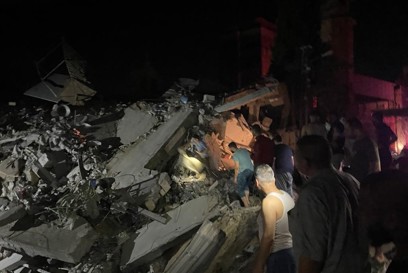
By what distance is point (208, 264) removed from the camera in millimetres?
4984

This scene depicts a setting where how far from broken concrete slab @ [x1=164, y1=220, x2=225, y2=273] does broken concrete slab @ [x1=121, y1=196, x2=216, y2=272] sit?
15.8 inches

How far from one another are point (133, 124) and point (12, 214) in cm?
345

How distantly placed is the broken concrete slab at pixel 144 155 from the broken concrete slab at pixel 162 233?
3.72ft

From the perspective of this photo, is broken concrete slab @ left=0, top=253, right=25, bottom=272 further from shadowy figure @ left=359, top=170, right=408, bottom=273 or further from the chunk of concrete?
shadowy figure @ left=359, top=170, right=408, bottom=273

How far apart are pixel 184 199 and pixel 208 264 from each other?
1.61 m

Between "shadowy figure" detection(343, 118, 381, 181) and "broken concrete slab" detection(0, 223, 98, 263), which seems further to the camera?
"shadowy figure" detection(343, 118, 381, 181)

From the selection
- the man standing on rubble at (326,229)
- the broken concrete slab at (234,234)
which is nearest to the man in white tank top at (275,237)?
the man standing on rubble at (326,229)

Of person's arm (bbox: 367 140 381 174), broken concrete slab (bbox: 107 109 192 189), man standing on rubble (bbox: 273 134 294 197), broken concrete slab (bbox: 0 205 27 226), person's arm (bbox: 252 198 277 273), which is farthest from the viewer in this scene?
broken concrete slab (bbox: 107 109 192 189)

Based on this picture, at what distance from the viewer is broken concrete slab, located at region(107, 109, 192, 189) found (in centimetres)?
698

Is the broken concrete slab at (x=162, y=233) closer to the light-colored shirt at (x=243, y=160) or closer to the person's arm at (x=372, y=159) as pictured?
the light-colored shirt at (x=243, y=160)

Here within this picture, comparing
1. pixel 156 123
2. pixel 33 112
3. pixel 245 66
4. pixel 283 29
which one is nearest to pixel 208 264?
pixel 156 123

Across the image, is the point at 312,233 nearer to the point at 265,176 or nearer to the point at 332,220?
the point at 332,220

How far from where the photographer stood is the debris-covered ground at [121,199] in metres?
5.34

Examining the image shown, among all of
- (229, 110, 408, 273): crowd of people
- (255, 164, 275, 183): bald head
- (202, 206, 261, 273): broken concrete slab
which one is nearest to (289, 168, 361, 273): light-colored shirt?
(229, 110, 408, 273): crowd of people
